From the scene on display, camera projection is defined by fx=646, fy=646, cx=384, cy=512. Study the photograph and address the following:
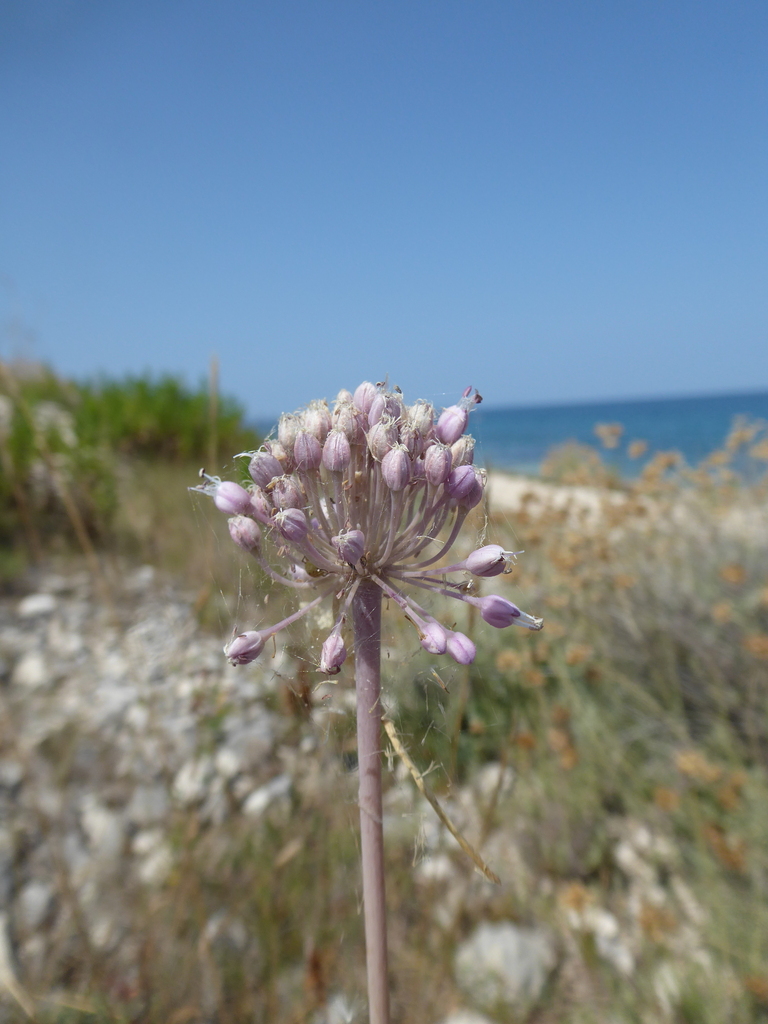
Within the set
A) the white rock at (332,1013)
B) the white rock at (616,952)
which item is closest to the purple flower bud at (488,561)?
the white rock at (332,1013)

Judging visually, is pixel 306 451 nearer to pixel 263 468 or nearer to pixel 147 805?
pixel 263 468

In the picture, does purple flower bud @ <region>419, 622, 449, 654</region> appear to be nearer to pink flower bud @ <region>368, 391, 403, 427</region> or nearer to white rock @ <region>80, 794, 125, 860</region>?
pink flower bud @ <region>368, 391, 403, 427</region>

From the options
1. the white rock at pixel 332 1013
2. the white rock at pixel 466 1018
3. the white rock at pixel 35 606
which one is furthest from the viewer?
the white rock at pixel 35 606

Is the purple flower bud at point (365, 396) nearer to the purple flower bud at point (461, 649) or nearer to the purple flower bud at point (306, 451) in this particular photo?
the purple flower bud at point (306, 451)

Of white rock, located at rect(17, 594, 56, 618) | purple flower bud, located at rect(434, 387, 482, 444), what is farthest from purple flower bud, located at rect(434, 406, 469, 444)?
white rock, located at rect(17, 594, 56, 618)

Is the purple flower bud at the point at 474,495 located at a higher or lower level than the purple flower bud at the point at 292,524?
higher

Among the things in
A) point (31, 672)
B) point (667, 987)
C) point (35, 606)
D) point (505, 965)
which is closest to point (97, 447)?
point (35, 606)

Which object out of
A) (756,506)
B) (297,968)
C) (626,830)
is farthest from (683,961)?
(756,506)
